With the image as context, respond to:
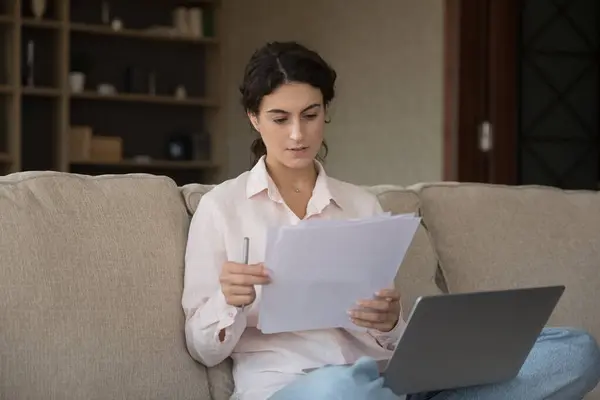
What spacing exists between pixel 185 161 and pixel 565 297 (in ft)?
11.0

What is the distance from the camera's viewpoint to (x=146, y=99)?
523cm

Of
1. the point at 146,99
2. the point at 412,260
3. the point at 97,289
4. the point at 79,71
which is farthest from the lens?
the point at 146,99

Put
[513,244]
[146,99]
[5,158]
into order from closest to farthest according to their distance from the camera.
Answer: [513,244]
[5,158]
[146,99]

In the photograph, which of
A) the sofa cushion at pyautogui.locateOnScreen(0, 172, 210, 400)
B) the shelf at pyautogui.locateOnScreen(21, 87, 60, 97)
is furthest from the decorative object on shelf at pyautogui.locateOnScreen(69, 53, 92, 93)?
the sofa cushion at pyautogui.locateOnScreen(0, 172, 210, 400)

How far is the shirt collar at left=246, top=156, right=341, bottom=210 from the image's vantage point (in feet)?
6.02

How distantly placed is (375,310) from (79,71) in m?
3.78

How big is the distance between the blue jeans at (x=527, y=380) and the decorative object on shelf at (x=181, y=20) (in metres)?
3.87

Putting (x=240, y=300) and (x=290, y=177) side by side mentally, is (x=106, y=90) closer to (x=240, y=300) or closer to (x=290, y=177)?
(x=290, y=177)

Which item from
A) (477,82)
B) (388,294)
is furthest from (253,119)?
(477,82)

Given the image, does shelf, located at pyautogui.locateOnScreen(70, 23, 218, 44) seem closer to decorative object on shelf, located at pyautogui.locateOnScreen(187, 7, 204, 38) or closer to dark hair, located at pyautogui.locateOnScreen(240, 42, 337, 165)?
decorative object on shelf, located at pyautogui.locateOnScreen(187, 7, 204, 38)

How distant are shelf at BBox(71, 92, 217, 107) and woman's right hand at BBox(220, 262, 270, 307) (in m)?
3.54

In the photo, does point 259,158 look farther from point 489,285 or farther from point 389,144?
point 389,144

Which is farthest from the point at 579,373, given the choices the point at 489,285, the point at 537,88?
the point at 537,88

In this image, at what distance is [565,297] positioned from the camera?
91.7 inches
